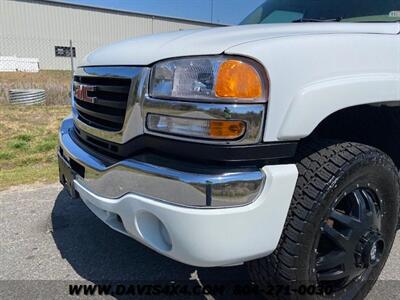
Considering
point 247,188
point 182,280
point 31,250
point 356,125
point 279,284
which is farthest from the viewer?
point 31,250

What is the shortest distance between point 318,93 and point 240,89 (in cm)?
37

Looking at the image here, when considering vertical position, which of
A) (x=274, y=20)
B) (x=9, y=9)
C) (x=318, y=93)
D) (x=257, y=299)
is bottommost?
(x=257, y=299)

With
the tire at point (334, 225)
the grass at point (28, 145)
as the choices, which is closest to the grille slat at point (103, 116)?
the tire at point (334, 225)

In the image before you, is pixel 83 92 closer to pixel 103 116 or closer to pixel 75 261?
pixel 103 116

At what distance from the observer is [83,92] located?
2.59m

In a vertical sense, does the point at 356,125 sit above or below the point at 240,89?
below

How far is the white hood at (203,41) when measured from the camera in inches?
73.8

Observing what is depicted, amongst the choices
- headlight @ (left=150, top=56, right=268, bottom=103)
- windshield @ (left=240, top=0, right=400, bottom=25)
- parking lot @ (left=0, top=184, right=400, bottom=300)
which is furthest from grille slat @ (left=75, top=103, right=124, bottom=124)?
windshield @ (left=240, top=0, right=400, bottom=25)

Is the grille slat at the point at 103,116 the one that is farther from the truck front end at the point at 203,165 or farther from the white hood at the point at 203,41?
the white hood at the point at 203,41

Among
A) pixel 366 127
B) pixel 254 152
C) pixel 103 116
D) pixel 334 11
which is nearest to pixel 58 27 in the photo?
pixel 334 11

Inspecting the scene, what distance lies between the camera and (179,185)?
5.80 feet

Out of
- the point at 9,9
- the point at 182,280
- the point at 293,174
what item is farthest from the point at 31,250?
the point at 9,9

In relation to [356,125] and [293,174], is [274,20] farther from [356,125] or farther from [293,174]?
[293,174]

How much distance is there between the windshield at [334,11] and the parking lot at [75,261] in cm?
166
